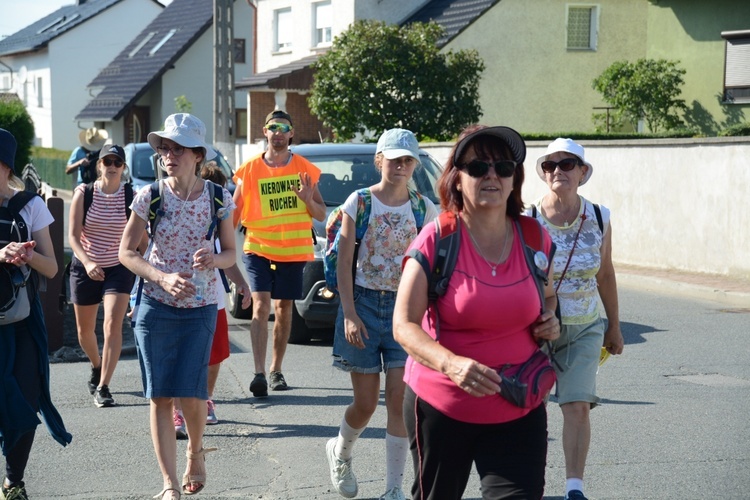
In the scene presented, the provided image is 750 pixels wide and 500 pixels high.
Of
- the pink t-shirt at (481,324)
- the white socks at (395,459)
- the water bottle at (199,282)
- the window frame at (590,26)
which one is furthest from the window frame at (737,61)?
the pink t-shirt at (481,324)

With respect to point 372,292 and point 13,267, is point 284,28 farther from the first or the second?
point 13,267

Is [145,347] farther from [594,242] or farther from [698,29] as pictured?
[698,29]

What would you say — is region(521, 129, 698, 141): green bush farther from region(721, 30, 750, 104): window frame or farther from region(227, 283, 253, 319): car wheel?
region(227, 283, 253, 319): car wheel

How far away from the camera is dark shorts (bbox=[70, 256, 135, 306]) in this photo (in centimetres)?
791

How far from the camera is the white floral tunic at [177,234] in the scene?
5.42 m

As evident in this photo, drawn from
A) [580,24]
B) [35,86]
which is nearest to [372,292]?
[580,24]

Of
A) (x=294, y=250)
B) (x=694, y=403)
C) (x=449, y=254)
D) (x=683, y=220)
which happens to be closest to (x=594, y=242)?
(x=449, y=254)

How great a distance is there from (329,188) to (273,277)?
8.80 feet

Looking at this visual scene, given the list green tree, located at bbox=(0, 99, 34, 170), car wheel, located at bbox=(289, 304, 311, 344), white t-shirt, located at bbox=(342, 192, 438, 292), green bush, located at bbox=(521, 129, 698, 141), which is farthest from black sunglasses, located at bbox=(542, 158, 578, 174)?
green tree, located at bbox=(0, 99, 34, 170)

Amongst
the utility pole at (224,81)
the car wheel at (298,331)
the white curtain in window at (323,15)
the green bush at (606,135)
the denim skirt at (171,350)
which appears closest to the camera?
the denim skirt at (171,350)

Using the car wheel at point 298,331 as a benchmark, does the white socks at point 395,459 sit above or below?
above

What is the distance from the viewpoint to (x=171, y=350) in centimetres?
537

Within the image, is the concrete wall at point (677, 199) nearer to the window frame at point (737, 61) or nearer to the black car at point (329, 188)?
the black car at point (329, 188)

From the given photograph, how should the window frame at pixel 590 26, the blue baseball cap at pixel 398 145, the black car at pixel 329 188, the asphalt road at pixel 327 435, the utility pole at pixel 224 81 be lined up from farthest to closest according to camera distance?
1. the window frame at pixel 590 26
2. the utility pole at pixel 224 81
3. the black car at pixel 329 188
4. the asphalt road at pixel 327 435
5. the blue baseball cap at pixel 398 145
